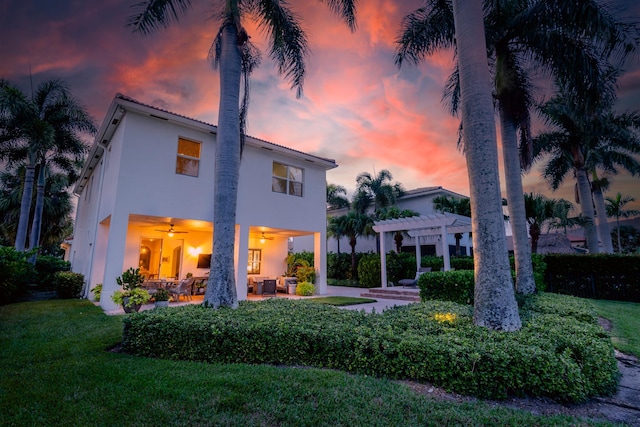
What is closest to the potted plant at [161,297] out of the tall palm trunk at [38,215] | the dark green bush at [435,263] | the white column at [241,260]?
the white column at [241,260]

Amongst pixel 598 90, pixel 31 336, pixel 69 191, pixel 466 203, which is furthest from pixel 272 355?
pixel 69 191

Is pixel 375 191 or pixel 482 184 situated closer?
pixel 482 184

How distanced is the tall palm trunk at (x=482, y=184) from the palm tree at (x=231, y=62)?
4322 mm

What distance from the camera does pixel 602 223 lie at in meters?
17.6

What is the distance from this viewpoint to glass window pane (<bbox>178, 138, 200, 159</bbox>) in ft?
38.1

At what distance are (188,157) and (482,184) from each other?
33.6 feet

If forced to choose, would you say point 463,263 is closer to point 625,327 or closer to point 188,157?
point 625,327

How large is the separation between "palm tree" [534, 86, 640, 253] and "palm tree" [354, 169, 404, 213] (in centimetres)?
997

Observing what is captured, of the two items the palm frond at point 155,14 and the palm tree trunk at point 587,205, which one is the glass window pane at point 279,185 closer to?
the palm frond at point 155,14

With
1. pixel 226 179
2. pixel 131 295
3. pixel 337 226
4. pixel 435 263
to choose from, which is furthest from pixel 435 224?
pixel 131 295

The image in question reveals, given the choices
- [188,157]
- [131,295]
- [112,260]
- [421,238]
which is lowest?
[131,295]

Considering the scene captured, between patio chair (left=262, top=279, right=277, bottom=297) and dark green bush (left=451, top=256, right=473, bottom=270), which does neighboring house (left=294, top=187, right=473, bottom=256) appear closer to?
dark green bush (left=451, top=256, right=473, bottom=270)

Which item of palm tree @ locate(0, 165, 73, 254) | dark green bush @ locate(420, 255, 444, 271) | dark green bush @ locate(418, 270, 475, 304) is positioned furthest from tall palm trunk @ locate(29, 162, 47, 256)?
dark green bush @ locate(420, 255, 444, 271)

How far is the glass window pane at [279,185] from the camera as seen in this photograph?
14.2 m
